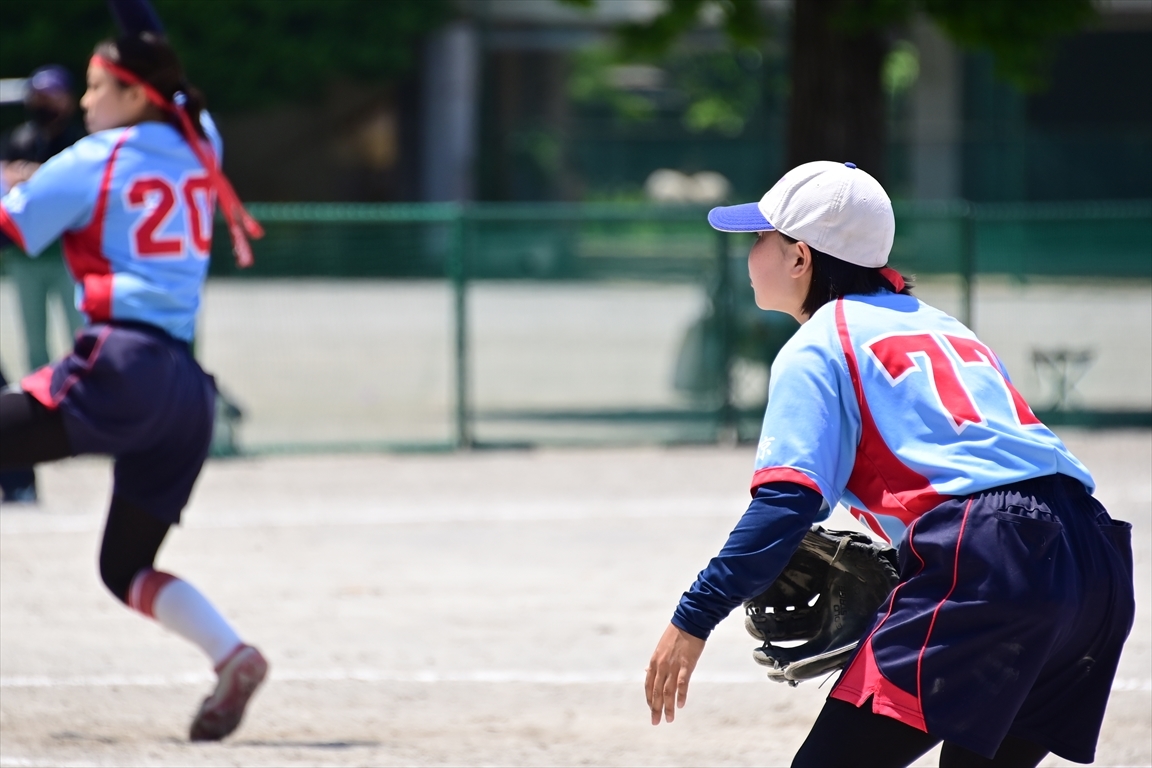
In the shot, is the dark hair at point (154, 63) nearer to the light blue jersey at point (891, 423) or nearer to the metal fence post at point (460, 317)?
the light blue jersey at point (891, 423)

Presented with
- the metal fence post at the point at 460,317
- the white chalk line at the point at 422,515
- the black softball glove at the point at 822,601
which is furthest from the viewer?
the metal fence post at the point at 460,317

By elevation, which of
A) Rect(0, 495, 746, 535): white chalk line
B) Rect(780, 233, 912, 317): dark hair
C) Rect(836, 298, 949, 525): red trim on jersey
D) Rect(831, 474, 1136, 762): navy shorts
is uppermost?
Rect(780, 233, 912, 317): dark hair

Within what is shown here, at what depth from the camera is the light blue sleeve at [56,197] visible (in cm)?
435

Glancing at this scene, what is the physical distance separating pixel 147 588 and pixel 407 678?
43.2 inches

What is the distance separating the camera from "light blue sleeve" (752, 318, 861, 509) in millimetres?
2662

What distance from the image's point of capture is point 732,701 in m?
5.10

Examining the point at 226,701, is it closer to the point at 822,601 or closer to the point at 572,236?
the point at 822,601

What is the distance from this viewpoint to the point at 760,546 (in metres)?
2.62

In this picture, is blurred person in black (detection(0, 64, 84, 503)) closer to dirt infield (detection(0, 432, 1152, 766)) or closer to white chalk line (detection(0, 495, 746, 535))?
dirt infield (detection(0, 432, 1152, 766))

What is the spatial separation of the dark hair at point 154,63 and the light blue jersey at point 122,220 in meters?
0.13

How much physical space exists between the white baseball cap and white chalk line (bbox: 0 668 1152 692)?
2.77m

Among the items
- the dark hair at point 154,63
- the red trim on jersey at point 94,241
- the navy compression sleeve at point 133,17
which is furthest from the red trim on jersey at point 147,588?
the navy compression sleeve at point 133,17

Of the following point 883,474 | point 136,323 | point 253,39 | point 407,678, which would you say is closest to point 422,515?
point 407,678

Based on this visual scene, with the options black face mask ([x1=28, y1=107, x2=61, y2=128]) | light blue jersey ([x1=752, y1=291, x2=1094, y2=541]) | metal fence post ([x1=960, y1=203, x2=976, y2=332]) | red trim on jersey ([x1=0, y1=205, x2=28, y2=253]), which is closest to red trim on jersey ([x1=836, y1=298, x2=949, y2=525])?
light blue jersey ([x1=752, y1=291, x2=1094, y2=541])
